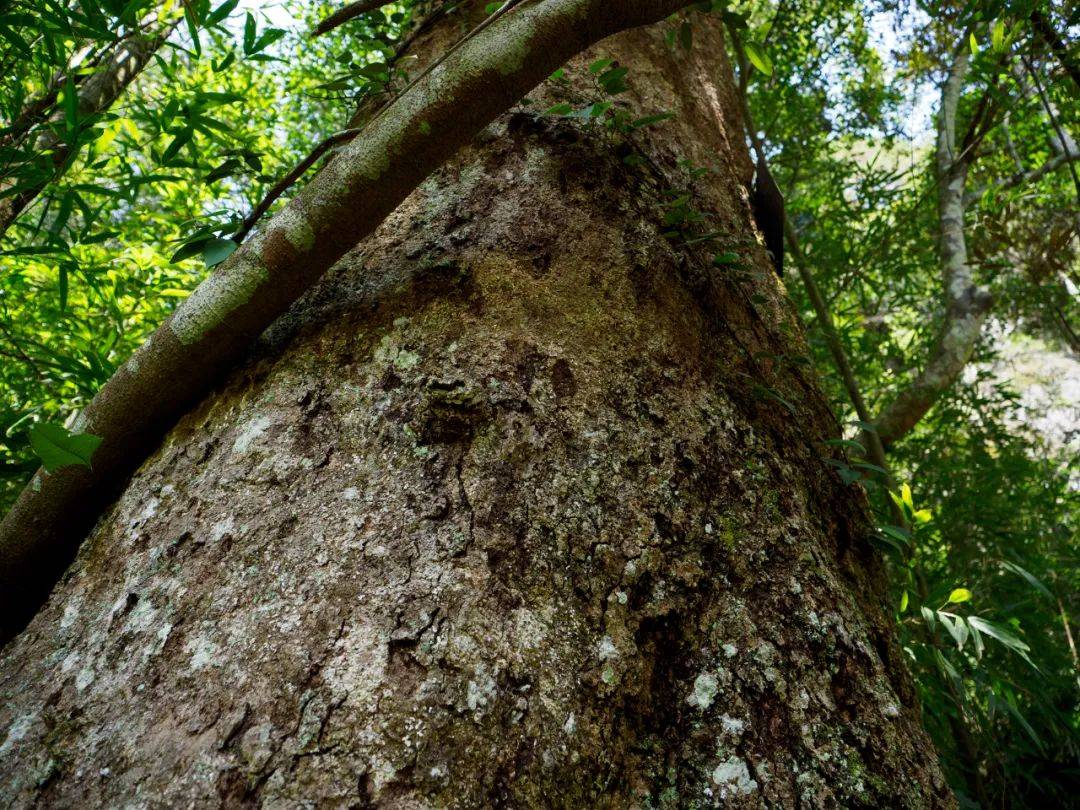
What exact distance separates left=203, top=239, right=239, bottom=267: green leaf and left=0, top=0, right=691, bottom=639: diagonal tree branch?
13 centimetres

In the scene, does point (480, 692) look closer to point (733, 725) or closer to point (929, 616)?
point (733, 725)

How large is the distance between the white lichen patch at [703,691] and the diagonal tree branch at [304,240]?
1.01m

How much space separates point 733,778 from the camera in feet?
2.59

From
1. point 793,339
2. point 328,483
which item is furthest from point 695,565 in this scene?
point 793,339

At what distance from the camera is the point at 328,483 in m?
0.99

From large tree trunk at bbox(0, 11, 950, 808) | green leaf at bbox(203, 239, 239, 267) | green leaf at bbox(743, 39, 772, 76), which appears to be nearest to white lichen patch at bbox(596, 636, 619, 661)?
large tree trunk at bbox(0, 11, 950, 808)

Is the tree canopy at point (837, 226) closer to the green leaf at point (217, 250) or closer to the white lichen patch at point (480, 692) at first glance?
the green leaf at point (217, 250)

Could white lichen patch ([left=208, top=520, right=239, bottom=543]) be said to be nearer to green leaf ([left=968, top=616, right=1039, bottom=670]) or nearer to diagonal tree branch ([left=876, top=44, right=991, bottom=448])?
green leaf ([left=968, top=616, right=1039, bottom=670])

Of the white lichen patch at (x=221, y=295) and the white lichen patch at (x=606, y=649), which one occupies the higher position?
the white lichen patch at (x=221, y=295)

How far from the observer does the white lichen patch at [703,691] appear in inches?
33.7

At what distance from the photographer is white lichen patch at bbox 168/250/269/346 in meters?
1.20

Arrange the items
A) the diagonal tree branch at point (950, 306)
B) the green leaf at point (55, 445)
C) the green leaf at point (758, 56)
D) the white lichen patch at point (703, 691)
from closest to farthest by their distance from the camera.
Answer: the green leaf at point (55, 445)
the white lichen patch at point (703, 691)
the green leaf at point (758, 56)
the diagonal tree branch at point (950, 306)

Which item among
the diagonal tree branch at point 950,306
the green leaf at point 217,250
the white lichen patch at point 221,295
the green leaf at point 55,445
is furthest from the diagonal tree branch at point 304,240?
the diagonal tree branch at point 950,306

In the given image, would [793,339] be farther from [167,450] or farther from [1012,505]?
[1012,505]
